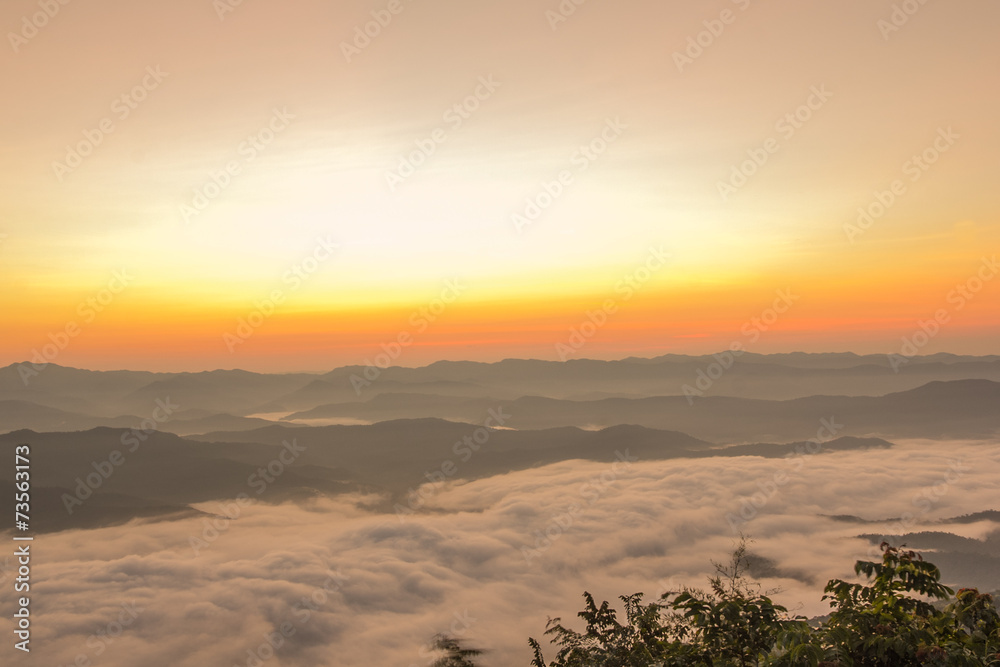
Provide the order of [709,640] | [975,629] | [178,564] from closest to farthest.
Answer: [975,629]
[709,640]
[178,564]

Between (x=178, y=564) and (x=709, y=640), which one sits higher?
(x=178, y=564)

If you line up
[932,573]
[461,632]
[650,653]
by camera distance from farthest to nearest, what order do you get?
[461,632]
[650,653]
[932,573]

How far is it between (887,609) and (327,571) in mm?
214853

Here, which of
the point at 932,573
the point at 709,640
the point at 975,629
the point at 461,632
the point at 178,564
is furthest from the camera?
the point at 178,564

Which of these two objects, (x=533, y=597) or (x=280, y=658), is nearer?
(x=280, y=658)

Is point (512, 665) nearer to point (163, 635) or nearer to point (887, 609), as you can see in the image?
point (163, 635)

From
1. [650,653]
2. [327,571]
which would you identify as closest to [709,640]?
[650,653]

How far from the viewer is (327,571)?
198875mm

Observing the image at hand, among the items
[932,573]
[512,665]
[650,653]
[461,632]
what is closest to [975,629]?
[932,573]

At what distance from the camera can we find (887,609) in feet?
26.0

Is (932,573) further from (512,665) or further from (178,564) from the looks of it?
(178,564)

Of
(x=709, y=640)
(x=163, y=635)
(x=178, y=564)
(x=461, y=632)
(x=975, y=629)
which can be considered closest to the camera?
(x=975, y=629)

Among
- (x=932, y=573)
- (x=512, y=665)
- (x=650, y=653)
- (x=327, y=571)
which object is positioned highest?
(x=327, y=571)

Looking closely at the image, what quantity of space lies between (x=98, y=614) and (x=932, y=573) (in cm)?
20011
